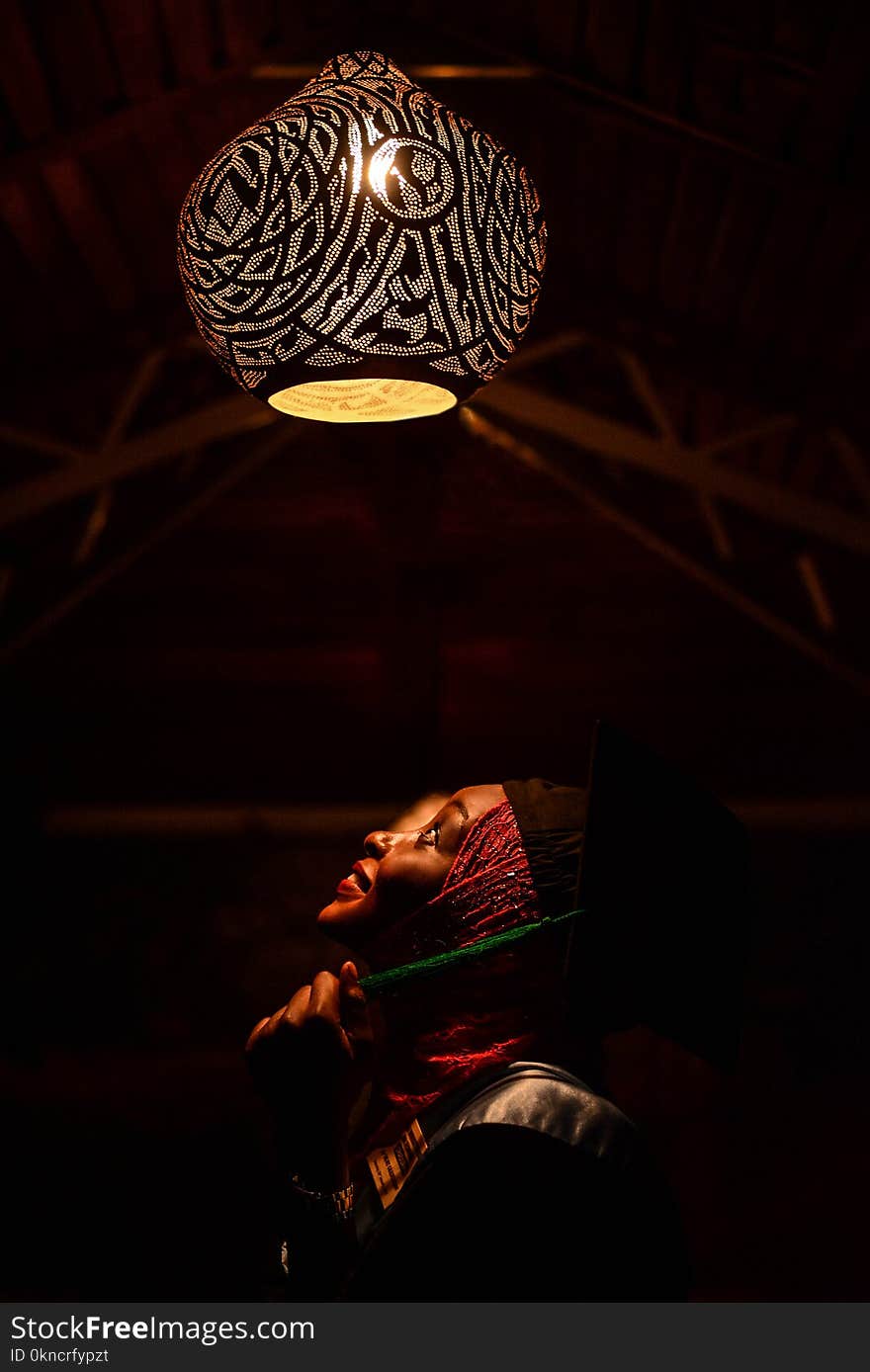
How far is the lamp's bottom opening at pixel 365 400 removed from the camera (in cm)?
192

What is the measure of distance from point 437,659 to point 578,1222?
1.82 meters

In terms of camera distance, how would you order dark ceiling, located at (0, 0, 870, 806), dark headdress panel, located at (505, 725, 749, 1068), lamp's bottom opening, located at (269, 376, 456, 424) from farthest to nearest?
dark ceiling, located at (0, 0, 870, 806)
lamp's bottom opening, located at (269, 376, 456, 424)
dark headdress panel, located at (505, 725, 749, 1068)

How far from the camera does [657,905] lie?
4.38 feet

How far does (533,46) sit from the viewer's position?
7.31 feet

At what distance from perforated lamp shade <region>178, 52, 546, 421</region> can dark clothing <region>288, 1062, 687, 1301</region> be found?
1.04 meters

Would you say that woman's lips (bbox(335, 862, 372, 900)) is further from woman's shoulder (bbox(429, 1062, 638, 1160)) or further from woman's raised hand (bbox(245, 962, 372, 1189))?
woman's shoulder (bbox(429, 1062, 638, 1160))

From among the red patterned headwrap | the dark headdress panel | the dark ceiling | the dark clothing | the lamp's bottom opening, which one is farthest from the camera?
the dark ceiling

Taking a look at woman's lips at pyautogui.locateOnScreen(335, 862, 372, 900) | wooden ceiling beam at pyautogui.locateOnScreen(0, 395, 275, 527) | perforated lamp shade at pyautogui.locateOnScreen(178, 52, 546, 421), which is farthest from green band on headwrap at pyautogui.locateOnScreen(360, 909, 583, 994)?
wooden ceiling beam at pyautogui.locateOnScreen(0, 395, 275, 527)

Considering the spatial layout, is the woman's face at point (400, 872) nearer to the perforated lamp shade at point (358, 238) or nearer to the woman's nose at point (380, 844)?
the woman's nose at point (380, 844)

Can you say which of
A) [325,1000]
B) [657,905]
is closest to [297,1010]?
[325,1000]

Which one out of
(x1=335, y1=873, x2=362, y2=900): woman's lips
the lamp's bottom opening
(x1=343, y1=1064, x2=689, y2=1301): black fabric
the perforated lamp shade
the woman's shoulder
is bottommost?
(x1=343, y1=1064, x2=689, y2=1301): black fabric

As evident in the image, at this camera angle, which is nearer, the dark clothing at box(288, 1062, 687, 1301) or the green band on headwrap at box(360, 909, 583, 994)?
the dark clothing at box(288, 1062, 687, 1301)

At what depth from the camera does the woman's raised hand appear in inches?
55.3

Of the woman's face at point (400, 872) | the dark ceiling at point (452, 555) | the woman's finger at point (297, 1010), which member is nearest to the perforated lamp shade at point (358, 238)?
the woman's face at point (400, 872)
